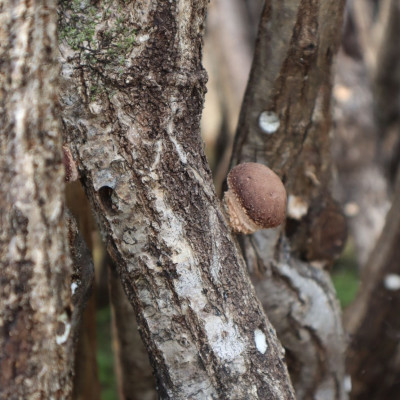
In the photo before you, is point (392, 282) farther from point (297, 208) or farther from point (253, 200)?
point (253, 200)

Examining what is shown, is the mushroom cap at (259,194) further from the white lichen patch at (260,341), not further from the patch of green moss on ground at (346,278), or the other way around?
the patch of green moss on ground at (346,278)

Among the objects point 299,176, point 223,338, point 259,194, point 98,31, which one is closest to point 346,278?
point 299,176

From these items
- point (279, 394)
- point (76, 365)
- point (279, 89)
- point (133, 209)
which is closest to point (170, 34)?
point (133, 209)

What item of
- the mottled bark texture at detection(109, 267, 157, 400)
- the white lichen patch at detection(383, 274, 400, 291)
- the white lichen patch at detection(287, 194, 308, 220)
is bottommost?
the mottled bark texture at detection(109, 267, 157, 400)

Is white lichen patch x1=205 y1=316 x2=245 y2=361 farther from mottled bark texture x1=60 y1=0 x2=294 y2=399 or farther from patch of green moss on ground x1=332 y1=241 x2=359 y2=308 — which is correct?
patch of green moss on ground x1=332 y1=241 x2=359 y2=308

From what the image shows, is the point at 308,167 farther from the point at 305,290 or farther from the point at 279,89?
the point at 305,290

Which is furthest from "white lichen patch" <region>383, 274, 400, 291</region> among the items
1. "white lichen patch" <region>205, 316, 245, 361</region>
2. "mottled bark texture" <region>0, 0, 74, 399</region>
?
"mottled bark texture" <region>0, 0, 74, 399</region>
